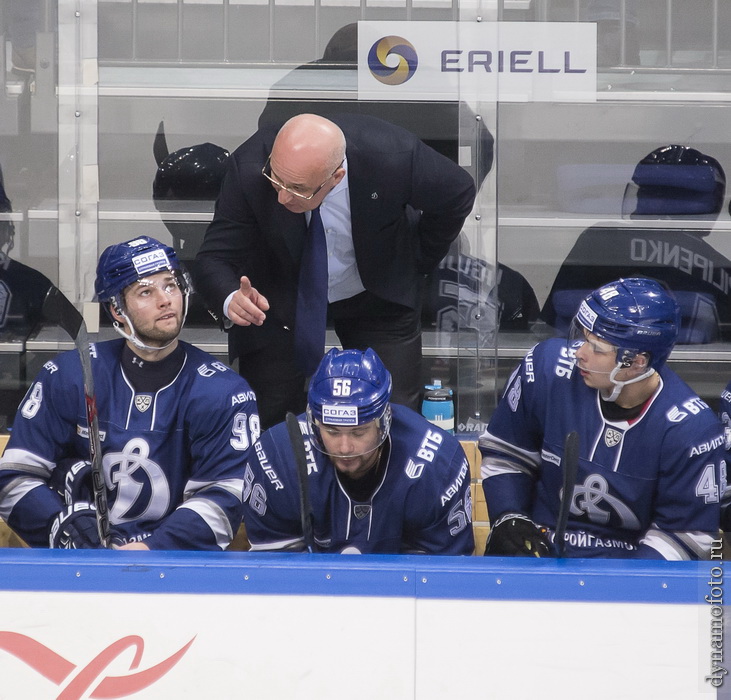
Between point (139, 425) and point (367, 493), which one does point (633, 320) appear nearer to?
point (367, 493)

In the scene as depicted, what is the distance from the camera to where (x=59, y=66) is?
330 cm

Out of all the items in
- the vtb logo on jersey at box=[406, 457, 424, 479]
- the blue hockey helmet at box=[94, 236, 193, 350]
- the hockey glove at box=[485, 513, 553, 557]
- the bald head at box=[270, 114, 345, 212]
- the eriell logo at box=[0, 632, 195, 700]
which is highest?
the bald head at box=[270, 114, 345, 212]

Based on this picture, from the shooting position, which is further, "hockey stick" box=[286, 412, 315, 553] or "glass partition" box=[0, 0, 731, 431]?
"glass partition" box=[0, 0, 731, 431]

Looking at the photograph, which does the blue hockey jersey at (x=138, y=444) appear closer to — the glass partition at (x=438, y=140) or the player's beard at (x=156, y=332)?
the player's beard at (x=156, y=332)

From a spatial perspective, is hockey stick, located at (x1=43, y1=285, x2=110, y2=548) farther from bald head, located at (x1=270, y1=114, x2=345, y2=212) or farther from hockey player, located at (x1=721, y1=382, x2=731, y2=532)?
hockey player, located at (x1=721, y1=382, x2=731, y2=532)

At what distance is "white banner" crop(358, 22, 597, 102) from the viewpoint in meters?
3.27

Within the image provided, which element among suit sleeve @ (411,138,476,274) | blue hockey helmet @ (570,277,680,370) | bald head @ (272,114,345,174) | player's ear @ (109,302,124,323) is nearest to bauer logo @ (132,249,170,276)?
player's ear @ (109,302,124,323)

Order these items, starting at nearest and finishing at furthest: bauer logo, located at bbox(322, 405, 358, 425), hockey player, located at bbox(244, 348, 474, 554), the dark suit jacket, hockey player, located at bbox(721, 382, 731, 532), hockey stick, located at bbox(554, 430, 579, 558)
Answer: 1. hockey stick, located at bbox(554, 430, 579, 558)
2. bauer logo, located at bbox(322, 405, 358, 425)
3. hockey player, located at bbox(244, 348, 474, 554)
4. hockey player, located at bbox(721, 382, 731, 532)
5. the dark suit jacket

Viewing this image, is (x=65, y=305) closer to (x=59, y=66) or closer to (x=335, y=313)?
(x=335, y=313)

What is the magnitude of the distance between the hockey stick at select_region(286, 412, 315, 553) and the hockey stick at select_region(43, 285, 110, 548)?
442 millimetres

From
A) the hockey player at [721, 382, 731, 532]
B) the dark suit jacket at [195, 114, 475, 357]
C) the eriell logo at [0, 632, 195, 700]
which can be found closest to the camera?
the eriell logo at [0, 632, 195, 700]

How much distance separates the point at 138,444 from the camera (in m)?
2.46

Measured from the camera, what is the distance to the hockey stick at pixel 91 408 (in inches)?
87.8

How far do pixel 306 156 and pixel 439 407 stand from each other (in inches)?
41.4
